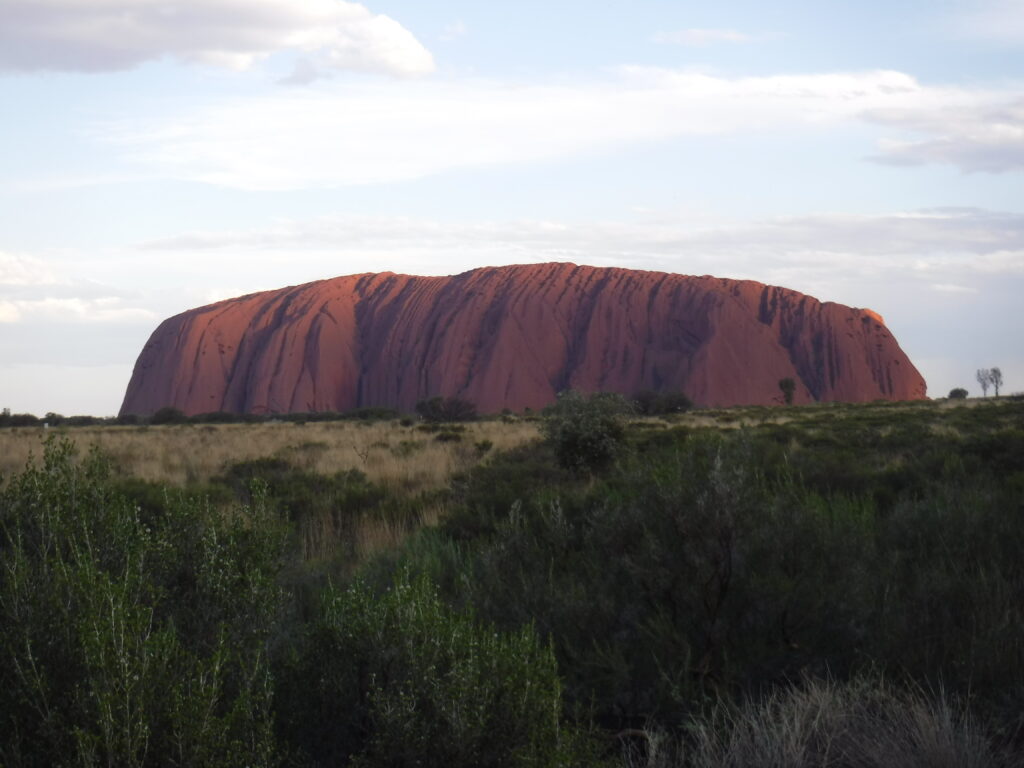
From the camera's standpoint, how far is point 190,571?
3.38m

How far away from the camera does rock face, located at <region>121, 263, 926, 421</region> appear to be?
219 feet

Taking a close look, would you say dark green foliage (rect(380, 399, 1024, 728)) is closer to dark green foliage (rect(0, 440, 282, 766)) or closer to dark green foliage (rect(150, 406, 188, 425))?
dark green foliage (rect(0, 440, 282, 766))

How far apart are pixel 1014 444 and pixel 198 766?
1125cm

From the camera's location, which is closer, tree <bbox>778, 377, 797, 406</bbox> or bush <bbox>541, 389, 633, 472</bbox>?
bush <bbox>541, 389, 633, 472</bbox>

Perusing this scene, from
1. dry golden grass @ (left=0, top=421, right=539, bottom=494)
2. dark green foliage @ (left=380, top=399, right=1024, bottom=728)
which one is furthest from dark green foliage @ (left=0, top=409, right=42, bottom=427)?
dark green foliage @ (left=380, top=399, right=1024, bottom=728)

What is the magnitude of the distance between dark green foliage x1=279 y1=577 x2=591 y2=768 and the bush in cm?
1065

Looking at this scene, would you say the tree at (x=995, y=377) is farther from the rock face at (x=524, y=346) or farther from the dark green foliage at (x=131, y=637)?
the dark green foliage at (x=131, y=637)

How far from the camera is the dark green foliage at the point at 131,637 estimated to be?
244 centimetres

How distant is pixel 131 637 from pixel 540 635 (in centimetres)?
236

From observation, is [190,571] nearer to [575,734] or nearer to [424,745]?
[424,745]

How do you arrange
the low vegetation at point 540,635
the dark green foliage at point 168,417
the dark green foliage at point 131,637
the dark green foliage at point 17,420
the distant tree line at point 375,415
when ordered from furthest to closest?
the dark green foliage at point 168,417
the distant tree line at point 375,415
the dark green foliage at point 17,420
the low vegetation at point 540,635
the dark green foliage at point 131,637

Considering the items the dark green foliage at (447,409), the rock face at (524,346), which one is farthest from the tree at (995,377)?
the dark green foliage at (447,409)

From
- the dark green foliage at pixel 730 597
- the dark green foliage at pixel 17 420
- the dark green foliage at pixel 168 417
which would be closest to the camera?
the dark green foliage at pixel 730 597

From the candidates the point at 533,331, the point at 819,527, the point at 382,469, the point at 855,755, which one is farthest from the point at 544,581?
the point at 533,331
